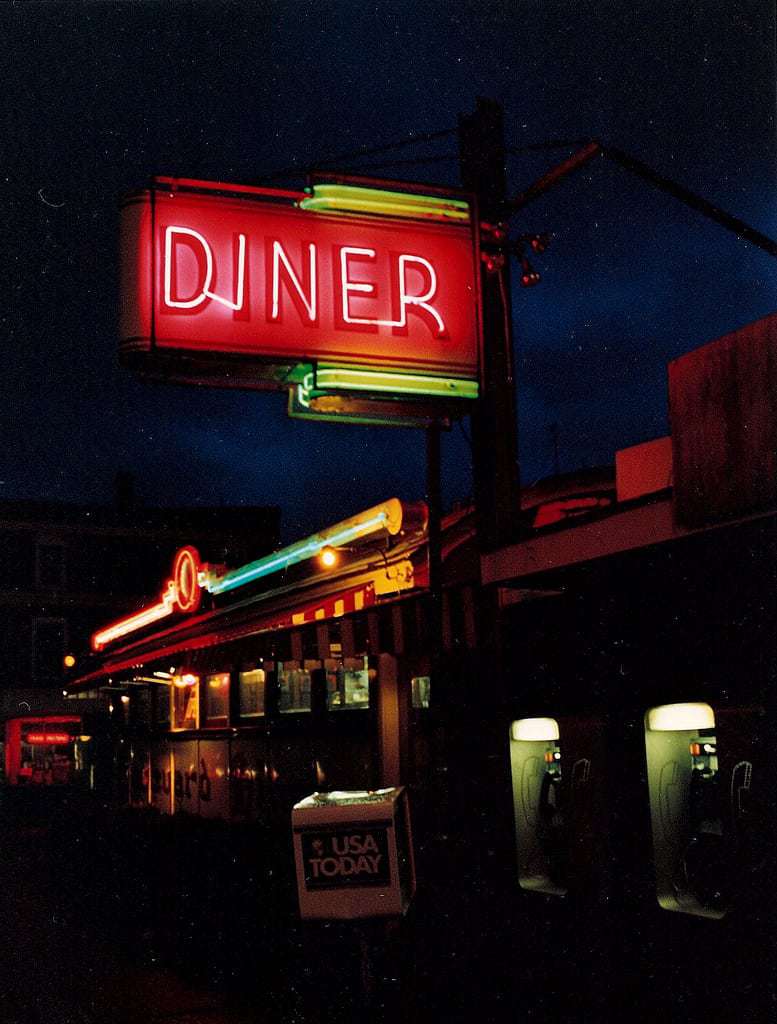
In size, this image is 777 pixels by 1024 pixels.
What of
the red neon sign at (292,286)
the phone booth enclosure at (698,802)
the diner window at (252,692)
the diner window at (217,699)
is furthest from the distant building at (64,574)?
the phone booth enclosure at (698,802)

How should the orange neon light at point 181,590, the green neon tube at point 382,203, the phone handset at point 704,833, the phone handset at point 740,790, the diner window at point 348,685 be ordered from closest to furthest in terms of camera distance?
1. the phone handset at point 740,790
2. the phone handset at point 704,833
3. the green neon tube at point 382,203
4. the diner window at point 348,685
5. the orange neon light at point 181,590

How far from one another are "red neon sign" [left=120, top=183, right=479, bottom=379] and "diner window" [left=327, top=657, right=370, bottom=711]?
23.5 feet

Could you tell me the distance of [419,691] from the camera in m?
14.2

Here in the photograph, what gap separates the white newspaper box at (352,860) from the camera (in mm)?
6402

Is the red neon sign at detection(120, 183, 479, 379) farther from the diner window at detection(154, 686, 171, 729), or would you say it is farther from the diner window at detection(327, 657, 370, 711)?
the diner window at detection(154, 686, 171, 729)

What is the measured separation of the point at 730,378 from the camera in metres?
6.07

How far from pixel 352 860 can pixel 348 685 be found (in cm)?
927

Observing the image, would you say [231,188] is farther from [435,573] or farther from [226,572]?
[226,572]

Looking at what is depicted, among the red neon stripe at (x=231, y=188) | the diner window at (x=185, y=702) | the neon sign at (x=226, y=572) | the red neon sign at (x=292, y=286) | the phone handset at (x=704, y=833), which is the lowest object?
the phone handset at (x=704, y=833)

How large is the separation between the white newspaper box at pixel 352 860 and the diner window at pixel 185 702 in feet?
49.3

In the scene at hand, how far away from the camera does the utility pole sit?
9.29 meters

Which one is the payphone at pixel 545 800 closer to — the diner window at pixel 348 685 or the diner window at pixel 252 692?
the diner window at pixel 348 685

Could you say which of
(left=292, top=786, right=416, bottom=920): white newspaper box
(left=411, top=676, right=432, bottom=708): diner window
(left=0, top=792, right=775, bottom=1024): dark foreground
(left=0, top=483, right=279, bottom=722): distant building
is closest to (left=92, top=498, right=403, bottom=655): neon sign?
(left=411, top=676, right=432, bottom=708): diner window

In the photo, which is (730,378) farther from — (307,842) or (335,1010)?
(335,1010)
